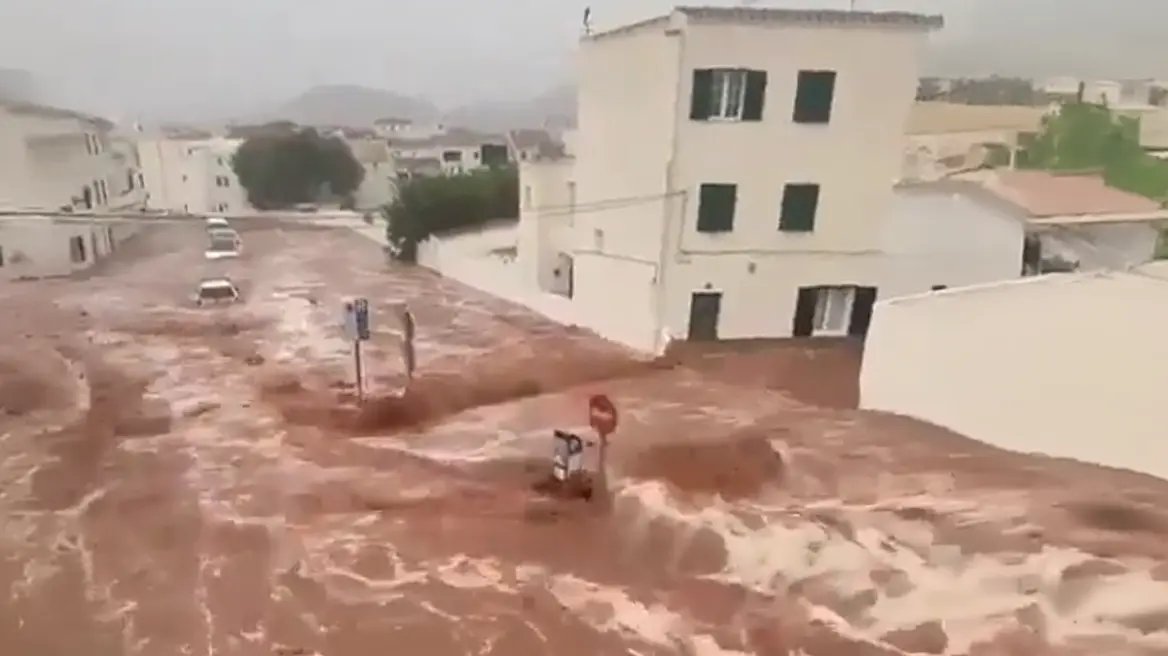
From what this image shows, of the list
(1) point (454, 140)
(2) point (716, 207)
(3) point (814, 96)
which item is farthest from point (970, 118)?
(1) point (454, 140)

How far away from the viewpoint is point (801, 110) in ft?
13.8

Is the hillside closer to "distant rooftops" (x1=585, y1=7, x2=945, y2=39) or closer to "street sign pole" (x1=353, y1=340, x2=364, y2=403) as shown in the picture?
"distant rooftops" (x1=585, y1=7, x2=945, y2=39)

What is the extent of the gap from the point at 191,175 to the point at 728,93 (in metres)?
2.70

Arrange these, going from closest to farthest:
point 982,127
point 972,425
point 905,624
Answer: point 905,624, point 972,425, point 982,127

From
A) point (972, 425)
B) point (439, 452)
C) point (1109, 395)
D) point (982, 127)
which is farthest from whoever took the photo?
point (982, 127)

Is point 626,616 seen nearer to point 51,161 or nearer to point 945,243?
point 945,243

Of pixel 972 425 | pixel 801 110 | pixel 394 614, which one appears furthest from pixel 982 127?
pixel 394 614

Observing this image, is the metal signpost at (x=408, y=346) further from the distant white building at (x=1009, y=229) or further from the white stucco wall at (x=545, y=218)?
the distant white building at (x=1009, y=229)

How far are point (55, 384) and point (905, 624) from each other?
3662 mm

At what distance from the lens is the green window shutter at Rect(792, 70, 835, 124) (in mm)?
4152

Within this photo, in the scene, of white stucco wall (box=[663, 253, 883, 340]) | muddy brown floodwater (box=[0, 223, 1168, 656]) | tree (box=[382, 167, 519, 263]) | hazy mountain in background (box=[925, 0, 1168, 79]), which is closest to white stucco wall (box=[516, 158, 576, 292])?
tree (box=[382, 167, 519, 263])

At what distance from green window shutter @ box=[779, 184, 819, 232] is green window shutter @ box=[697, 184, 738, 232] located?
249 mm

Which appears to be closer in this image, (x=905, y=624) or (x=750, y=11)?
(x=905, y=624)

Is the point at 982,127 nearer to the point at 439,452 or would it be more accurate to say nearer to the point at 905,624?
the point at 905,624
